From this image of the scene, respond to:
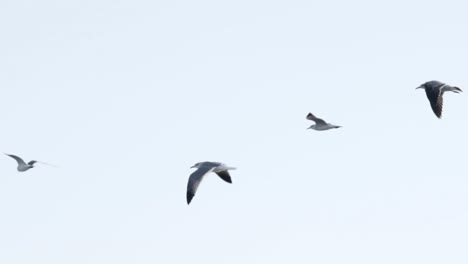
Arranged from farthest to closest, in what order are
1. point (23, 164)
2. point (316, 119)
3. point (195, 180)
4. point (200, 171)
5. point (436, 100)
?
point (23, 164) < point (316, 119) < point (436, 100) < point (200, 171) < point (195, 180)

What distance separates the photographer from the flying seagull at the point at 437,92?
2601 inches

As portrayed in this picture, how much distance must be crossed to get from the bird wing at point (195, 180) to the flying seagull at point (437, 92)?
55.4 ft

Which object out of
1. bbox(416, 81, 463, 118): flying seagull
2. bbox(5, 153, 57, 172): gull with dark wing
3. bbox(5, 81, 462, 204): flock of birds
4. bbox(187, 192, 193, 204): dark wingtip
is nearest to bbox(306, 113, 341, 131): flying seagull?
bbox(5, 81, 462, 204): flock of birds

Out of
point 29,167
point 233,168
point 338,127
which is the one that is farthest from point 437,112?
point 29,167

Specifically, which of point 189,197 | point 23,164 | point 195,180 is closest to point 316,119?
point 195,180

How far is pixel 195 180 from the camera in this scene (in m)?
61.6

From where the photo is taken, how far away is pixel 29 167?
85.8m

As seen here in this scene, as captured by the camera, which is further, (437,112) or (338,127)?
(338,127)

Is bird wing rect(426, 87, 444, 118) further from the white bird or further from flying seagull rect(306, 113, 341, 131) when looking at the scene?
the white bird

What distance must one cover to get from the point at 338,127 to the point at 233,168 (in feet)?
37.1

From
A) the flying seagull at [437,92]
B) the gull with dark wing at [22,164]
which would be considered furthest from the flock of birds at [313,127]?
the gull with dark wing at [22,164]

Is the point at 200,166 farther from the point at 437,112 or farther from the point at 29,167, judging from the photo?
the point at 29,167

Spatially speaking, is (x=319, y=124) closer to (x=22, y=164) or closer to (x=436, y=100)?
(x=436, y=100)

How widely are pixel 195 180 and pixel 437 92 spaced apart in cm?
1918
